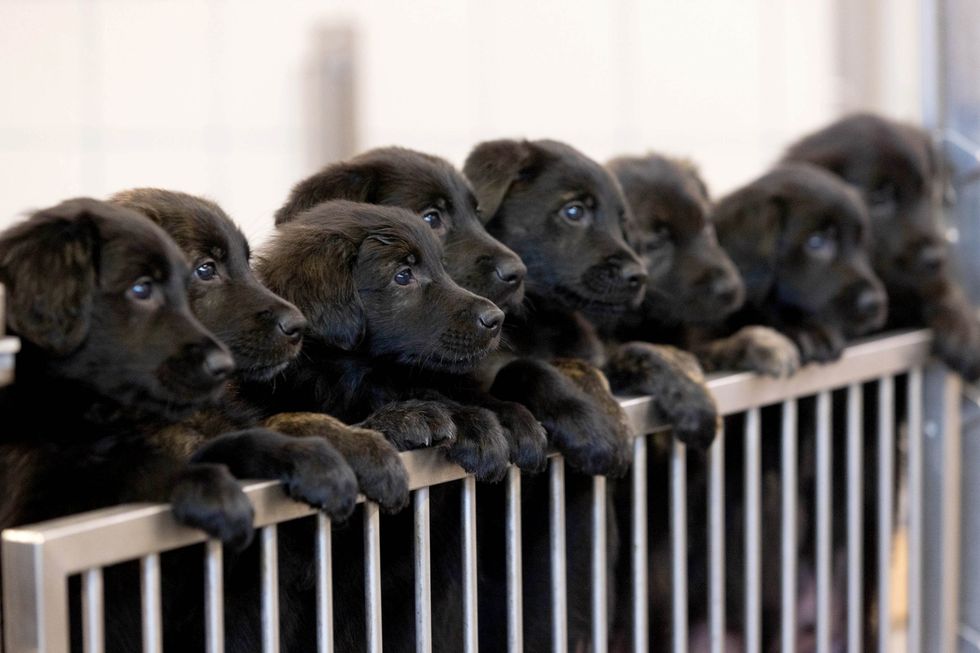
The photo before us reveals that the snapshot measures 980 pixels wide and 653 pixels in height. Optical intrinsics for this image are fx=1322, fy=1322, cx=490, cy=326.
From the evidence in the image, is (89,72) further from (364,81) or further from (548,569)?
(548,569)

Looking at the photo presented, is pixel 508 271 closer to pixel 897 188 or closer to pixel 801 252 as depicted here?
pixel 801 252

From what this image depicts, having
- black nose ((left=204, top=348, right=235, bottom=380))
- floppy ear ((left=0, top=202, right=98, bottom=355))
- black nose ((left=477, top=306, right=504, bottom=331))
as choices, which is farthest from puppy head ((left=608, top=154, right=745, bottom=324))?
floppy ear ((left=0, top=202, right=98, bottom=355))

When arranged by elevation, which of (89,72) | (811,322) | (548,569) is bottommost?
(548,569)

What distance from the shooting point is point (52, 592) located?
131 centimetres

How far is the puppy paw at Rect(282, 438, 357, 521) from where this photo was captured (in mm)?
1580

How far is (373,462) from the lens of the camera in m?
1.71

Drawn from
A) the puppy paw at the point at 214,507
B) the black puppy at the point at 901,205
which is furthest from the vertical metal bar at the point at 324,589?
the black puppy at the point at 901,205

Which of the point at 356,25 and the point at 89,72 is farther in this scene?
the point at 356,25

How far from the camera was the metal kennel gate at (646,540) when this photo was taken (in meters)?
1.34

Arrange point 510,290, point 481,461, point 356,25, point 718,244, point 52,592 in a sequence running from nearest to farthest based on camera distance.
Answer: point 52,592, point 481,461, point 510,290, point 718,244, point 356,25

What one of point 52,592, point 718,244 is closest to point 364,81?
point 718,244

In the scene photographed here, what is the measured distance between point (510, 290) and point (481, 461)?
1.84ft

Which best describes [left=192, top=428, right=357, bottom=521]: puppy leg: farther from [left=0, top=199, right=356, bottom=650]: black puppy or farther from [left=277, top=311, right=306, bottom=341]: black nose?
[left=277, top=311, right=306, bottom=341]: black nose

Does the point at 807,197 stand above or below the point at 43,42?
below
